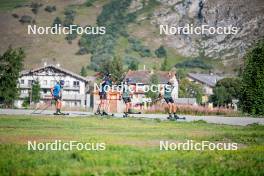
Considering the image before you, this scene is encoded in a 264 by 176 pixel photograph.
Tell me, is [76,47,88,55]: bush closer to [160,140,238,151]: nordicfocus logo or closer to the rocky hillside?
the rocky hillside

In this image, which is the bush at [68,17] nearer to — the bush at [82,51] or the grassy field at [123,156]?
the bush at [82,51]

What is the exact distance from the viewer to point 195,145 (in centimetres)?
1102

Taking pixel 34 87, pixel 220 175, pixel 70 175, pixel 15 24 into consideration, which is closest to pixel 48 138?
pixel 70 175

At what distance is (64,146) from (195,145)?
9.21 ft

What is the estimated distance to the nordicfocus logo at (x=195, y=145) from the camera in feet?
35.1

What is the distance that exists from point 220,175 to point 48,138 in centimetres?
443

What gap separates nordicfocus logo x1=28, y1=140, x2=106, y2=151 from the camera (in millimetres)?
10086

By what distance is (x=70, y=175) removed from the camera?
779 centimetres

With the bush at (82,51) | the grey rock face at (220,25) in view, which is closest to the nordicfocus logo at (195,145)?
the bush at (82,51)

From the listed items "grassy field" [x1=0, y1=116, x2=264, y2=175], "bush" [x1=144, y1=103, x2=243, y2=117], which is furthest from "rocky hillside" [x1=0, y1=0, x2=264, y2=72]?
"grassy field" [x1=0, y1=116, x2=264, y2=175]

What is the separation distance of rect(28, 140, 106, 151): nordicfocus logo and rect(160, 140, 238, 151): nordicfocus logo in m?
1.34

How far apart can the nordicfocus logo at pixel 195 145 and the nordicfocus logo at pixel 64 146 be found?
52.7 inches

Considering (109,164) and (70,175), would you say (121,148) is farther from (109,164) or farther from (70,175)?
(70,175)

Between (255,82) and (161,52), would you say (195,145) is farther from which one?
(161,52)
